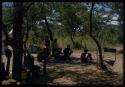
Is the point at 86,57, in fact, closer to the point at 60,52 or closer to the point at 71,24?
the point at 60,52

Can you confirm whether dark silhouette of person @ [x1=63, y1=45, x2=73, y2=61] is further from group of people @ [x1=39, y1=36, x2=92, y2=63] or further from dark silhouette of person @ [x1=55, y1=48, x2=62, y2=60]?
dark silhouette of person @ [x1=55, y1=48, x2=62, y2=60]

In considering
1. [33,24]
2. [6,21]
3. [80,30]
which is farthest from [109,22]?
[6,21]

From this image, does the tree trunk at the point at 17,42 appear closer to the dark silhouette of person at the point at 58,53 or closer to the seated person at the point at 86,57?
the dark silhouette of person at the point at 58,53

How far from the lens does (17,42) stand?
9320mm

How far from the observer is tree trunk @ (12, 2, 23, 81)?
350 inches

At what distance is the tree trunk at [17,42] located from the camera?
8886 millimetres

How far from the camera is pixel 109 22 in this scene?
12.3 metres

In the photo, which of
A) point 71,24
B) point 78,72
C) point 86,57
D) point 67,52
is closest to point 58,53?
point 67,52

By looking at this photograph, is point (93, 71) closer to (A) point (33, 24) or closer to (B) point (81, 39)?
(B) point (81, 39)

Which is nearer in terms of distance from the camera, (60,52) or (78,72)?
(60,52)

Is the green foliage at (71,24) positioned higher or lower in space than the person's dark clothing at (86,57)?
higher

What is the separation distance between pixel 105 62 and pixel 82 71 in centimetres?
205

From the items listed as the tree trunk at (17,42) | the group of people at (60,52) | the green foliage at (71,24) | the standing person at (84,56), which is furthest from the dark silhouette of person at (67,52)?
the tree trunk at (17,42)

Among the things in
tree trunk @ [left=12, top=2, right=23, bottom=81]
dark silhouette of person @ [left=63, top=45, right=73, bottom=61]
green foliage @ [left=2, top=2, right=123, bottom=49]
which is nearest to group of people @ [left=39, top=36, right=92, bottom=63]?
dark silhouette of person @ [left=63, top=45, right=73, bottom=61]
